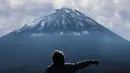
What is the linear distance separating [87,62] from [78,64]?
0.17m

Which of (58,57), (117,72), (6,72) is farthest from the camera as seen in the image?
(6,72)

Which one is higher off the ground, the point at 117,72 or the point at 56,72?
the point at 117,72

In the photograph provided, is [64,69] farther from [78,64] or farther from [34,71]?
[34,71]

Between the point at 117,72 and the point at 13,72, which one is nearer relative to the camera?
the point at 117,72

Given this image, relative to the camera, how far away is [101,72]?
17738cm

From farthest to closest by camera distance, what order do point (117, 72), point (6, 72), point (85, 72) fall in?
1. point (6, 72)
2. point (85, 72)
3. point (117, 72)

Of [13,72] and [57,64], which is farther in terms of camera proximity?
[13,72]

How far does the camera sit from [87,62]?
25.4 ft

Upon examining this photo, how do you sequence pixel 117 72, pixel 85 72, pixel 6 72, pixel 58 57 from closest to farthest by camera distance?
pixel 58 57
pixel 117 72
pixel 85 72
pixel 6 72

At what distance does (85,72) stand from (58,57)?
178984 millimetres

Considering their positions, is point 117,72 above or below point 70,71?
above

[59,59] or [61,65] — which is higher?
[59,59]

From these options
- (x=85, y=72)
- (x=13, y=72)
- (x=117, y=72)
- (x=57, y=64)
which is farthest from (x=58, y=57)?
(x=13, y=72)

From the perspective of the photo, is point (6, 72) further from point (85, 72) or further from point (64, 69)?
point (64, 69)
